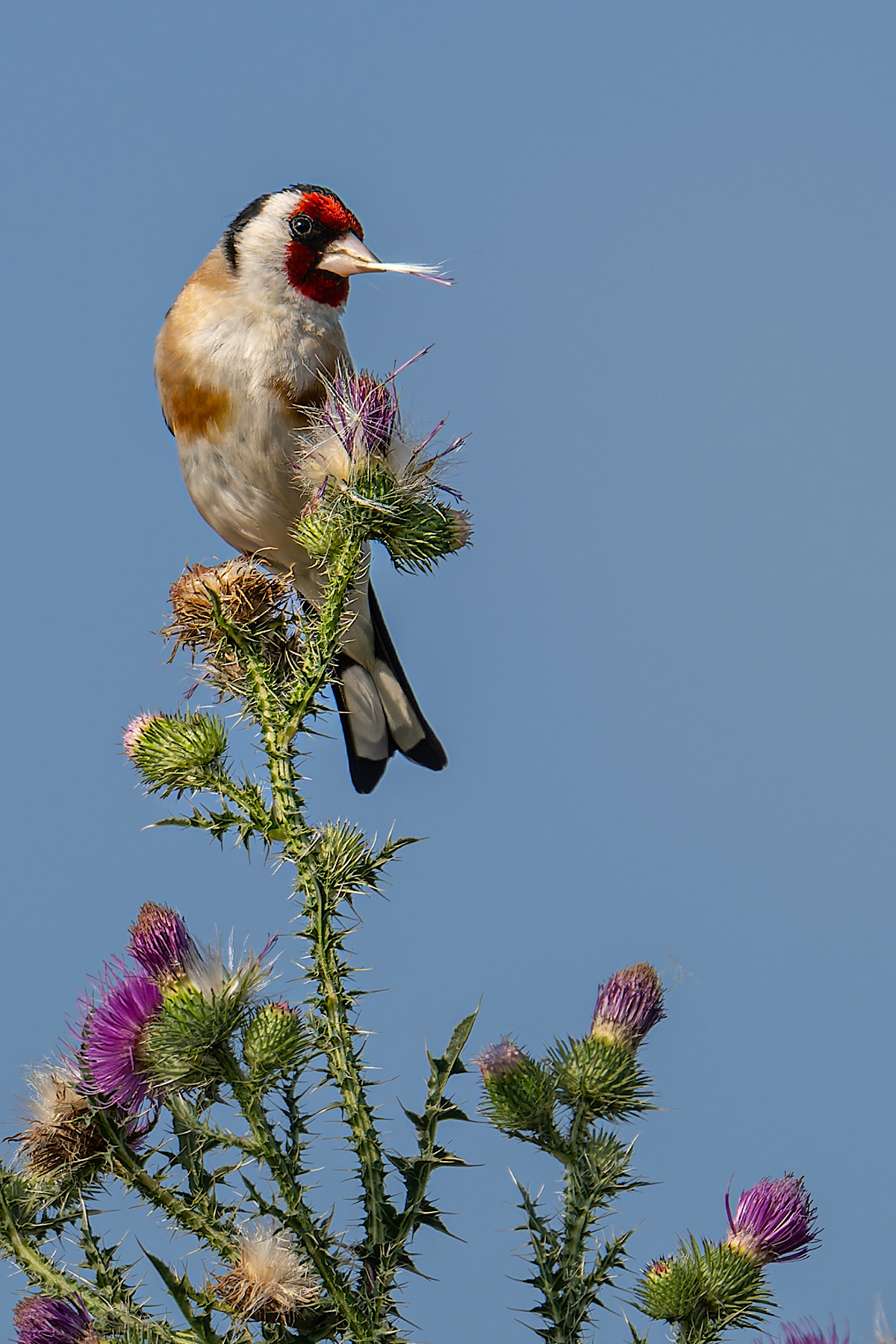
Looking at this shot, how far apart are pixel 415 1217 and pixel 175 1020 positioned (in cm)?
49

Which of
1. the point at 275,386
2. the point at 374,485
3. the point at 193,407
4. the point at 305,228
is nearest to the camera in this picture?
the point at 374,485

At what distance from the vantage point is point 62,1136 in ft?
7.53

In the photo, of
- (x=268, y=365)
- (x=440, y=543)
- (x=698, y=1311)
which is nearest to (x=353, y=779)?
(x=268, y=365)

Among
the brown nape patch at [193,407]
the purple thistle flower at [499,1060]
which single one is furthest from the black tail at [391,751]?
the purple thistle flower at [499,1060]

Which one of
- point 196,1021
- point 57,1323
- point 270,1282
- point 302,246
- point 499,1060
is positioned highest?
point 302,246

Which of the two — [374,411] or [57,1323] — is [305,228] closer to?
[374,411]

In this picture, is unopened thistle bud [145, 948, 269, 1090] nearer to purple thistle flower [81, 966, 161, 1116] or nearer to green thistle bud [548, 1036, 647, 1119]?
purple thistle flower [81, 966, 161, 1116]

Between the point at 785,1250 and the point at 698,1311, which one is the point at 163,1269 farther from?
the point at 785,1250

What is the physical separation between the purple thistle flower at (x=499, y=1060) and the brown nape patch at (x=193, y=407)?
2118 millimetres

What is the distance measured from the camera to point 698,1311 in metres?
2.29

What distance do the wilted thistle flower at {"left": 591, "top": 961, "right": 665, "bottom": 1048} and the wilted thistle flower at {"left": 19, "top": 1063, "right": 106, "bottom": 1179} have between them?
0.95m

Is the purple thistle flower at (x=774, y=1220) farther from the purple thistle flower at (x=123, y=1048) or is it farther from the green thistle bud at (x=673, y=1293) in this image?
the purple thistle flower at (x=123, y=1048)

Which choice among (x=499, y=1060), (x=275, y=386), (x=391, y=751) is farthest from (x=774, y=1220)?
(x=275, y=386)

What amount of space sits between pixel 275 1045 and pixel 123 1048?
1.04 feet
